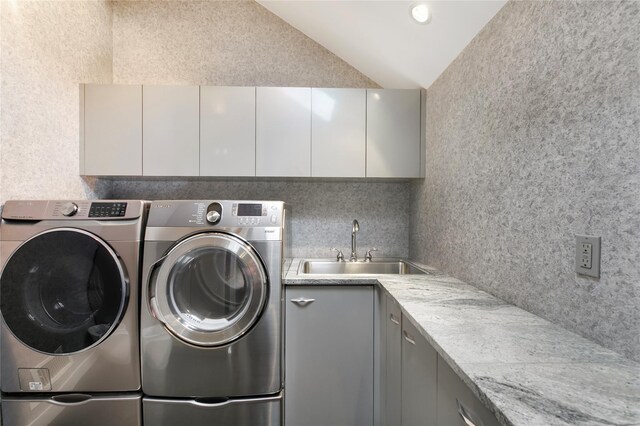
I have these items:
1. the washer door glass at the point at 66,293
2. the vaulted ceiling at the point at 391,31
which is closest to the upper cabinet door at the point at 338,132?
the vaulted ceiling at the point at 391,31

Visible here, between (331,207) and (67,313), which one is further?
(331,207)

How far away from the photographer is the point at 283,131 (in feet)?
6.72

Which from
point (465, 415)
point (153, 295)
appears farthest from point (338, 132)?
point (465, 415)

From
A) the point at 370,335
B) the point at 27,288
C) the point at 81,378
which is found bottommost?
the point at 81,378

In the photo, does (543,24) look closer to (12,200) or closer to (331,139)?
(331,139)

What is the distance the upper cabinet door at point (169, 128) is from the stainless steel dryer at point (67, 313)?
599 mm

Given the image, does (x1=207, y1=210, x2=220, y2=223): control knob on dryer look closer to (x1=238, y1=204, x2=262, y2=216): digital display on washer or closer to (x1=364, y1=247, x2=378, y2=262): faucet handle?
(x1=238, y1=204, x2=262, y2=216): digital display on washer

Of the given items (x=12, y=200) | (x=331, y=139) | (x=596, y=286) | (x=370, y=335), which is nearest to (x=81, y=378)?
(x=12, y=200)

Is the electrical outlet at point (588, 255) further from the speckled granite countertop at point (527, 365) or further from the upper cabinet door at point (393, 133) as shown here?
the upper cabinet door at point (393, 133)

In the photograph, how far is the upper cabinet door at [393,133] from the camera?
2.07m

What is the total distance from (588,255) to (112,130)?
99.9 inches

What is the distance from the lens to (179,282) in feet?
5.19

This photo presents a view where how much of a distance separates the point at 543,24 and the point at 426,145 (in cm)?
106

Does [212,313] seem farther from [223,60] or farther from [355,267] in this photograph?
[223,60]
